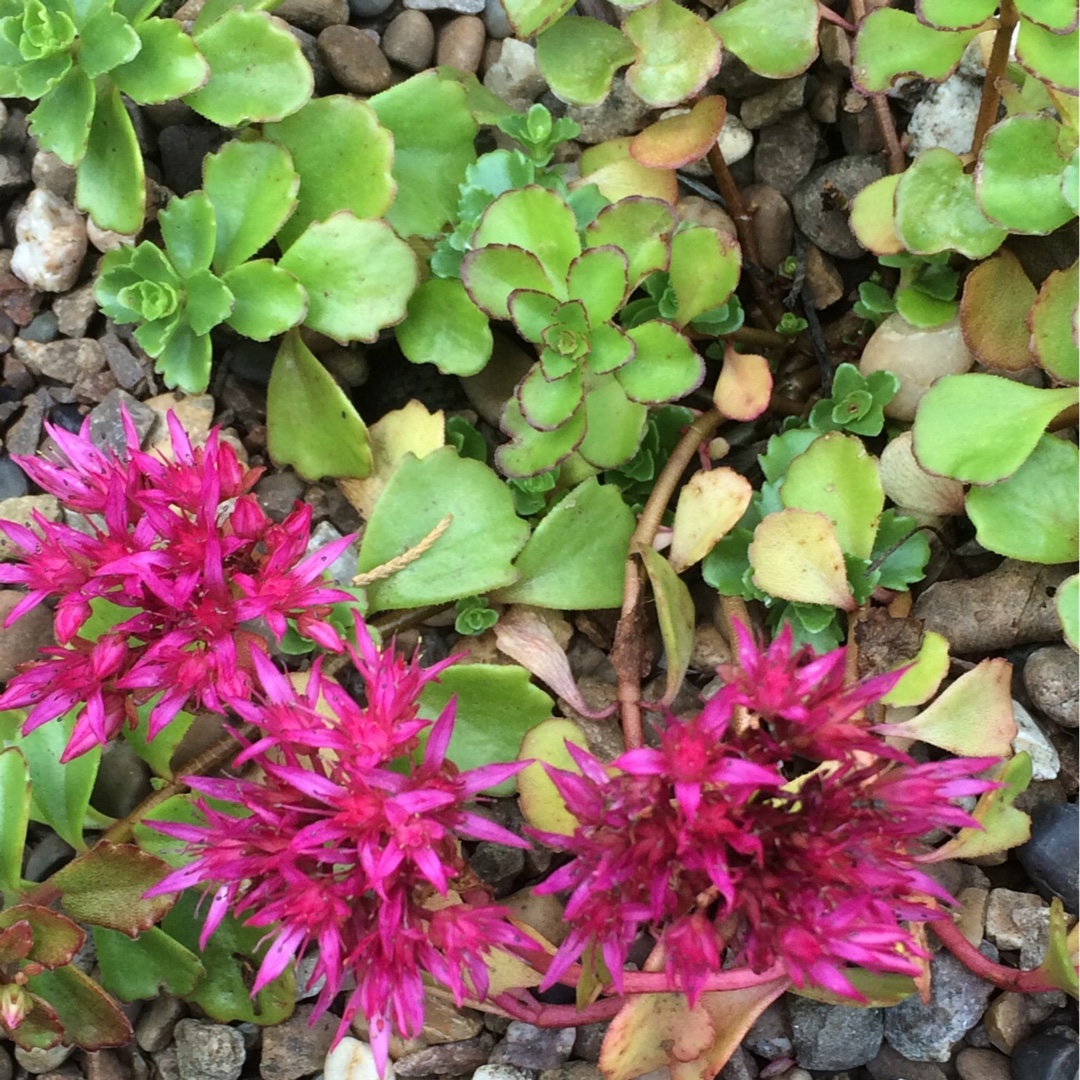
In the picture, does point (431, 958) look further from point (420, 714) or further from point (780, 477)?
point (780, 477)

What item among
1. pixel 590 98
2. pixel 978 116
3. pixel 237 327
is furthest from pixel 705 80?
pixel 237 327

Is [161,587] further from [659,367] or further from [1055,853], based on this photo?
[1055,853]

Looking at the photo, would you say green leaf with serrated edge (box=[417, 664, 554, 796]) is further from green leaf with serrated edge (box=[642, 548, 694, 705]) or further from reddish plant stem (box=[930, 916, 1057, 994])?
reddish plant stem (box=[930, 916, 1057, 994])

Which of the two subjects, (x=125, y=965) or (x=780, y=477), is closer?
(x=125, y=965)

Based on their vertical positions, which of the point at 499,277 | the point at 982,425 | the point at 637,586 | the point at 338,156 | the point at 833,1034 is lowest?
the point at 833,1034

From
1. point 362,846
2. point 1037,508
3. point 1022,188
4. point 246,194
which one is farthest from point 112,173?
point 1037,508

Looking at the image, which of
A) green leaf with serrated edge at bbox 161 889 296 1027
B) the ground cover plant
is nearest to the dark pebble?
the ground cover plant
